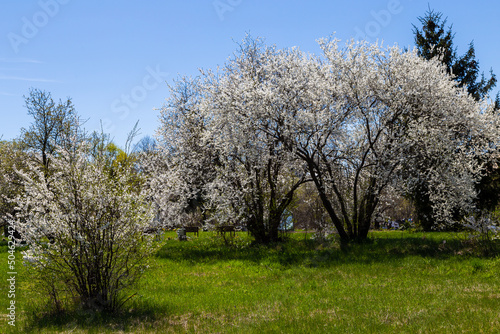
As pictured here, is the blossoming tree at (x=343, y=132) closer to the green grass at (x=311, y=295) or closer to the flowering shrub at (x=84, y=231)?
the green grass at (x=311, y=295)

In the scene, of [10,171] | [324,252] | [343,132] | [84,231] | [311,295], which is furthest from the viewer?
[10,171]

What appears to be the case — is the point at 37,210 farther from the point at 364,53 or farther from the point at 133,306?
the point at 364,53

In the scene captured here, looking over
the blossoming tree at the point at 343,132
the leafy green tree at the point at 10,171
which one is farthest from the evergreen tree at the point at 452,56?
the leafy green tree at the point at 10,171

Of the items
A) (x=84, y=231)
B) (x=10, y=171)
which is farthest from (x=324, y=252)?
(x=10, y=171)

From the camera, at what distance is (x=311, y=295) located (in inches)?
379

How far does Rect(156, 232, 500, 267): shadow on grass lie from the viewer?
1396 centimetres

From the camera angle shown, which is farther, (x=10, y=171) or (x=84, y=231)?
(x=10, y=171)

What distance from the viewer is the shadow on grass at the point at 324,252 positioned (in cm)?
1396

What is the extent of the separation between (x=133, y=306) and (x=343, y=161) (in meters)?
11.2

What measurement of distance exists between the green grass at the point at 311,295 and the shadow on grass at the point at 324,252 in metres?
0.04

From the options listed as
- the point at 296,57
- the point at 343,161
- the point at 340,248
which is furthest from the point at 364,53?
the point at 340,248

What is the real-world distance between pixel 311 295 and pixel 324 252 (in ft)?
19.3

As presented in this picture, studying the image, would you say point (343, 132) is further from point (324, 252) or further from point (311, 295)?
point (311, 295)

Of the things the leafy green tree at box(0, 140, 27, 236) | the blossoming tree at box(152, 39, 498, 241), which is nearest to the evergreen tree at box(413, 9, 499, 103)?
the blossoming tree at box(152, 39, 498, 241)
